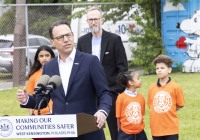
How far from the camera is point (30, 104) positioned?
5.67m

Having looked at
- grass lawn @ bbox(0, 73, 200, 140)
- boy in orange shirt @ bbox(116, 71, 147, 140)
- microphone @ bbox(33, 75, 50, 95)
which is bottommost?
grass lawn @ bbox(0, 73, 200, 140)

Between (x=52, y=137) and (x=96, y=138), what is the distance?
2.29 ft

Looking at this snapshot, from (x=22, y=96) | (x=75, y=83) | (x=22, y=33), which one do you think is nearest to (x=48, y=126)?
(x=22, y=96)

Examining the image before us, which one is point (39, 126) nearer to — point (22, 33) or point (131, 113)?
point (131, 113)

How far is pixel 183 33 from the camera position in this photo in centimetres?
2291

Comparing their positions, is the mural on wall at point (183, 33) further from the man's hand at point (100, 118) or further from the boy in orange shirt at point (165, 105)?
the man's hand at point (100, 118)

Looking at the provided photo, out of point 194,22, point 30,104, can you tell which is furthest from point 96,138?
point 194,22

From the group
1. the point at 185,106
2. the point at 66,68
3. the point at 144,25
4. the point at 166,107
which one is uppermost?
the point at 144,25

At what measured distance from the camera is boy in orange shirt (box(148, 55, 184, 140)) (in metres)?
8.43

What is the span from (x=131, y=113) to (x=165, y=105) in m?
0.57

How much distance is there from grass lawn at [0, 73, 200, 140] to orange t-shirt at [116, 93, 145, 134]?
7.62ft

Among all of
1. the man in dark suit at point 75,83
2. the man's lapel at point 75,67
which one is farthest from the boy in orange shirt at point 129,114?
the man's lapel at point 75,67

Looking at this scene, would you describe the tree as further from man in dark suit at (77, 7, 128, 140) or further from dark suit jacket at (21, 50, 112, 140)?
dark suit jacket at (21, 50, 112, 140)

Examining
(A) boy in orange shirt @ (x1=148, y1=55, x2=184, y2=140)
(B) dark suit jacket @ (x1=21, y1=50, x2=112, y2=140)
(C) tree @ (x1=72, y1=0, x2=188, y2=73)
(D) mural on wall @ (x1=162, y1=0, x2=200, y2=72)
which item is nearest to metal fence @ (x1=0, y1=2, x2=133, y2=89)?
(C) tree @ (x1=72, y1=0, x2=188, y2=73)
